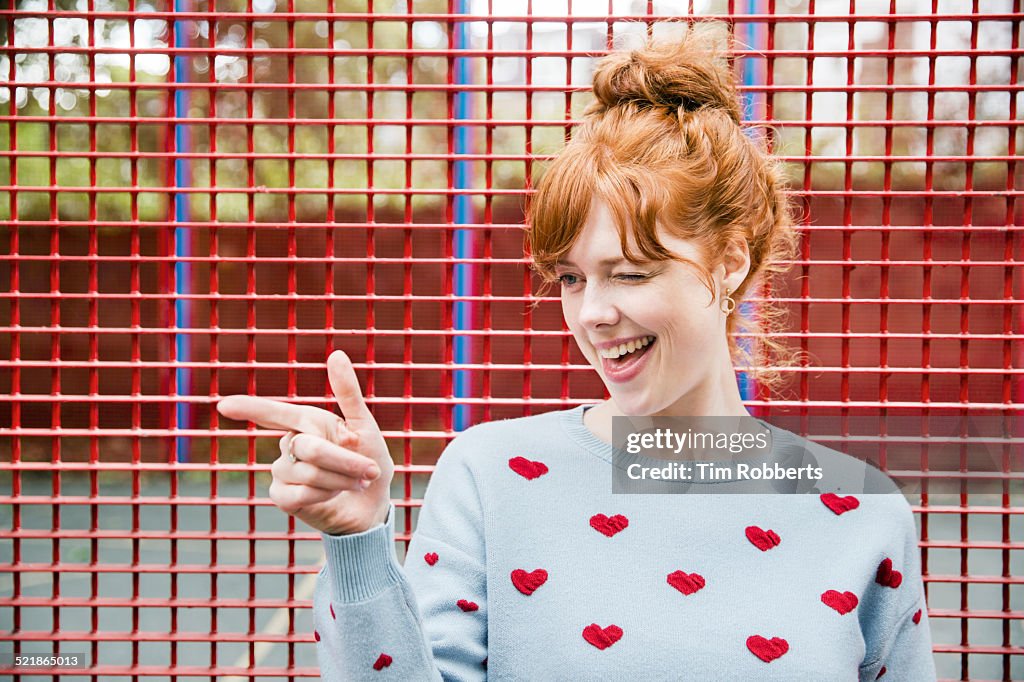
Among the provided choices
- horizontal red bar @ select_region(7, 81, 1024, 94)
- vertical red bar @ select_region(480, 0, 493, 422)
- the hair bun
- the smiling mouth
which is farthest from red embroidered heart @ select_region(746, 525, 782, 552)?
horizontal red bar @ select_region(7, 81, 1024, 94)

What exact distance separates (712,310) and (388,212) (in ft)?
21.4

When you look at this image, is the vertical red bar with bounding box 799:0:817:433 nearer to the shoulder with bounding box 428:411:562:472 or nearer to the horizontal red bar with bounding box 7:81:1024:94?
the horizontal red bar with bounding box 7:81:1024:94

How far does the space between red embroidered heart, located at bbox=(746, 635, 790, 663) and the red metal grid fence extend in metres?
0.81

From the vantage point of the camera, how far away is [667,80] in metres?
1.35

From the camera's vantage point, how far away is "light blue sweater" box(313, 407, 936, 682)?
1213 millimetres

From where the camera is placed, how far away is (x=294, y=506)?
36.7 inches

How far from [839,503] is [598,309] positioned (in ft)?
1.65

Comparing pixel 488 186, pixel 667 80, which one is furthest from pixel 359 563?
pixel 488 186

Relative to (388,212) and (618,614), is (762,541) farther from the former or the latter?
(388,212)

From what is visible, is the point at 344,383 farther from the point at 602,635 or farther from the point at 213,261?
the point at 213,261

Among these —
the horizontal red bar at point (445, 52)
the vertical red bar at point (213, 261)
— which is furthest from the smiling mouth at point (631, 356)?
the vertical red bar at point (213, 261)

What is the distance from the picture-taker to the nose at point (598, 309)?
125cm

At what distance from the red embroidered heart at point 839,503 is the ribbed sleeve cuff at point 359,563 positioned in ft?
2.36

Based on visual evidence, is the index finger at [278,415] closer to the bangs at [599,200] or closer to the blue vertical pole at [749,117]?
the bangs at [599,200]
